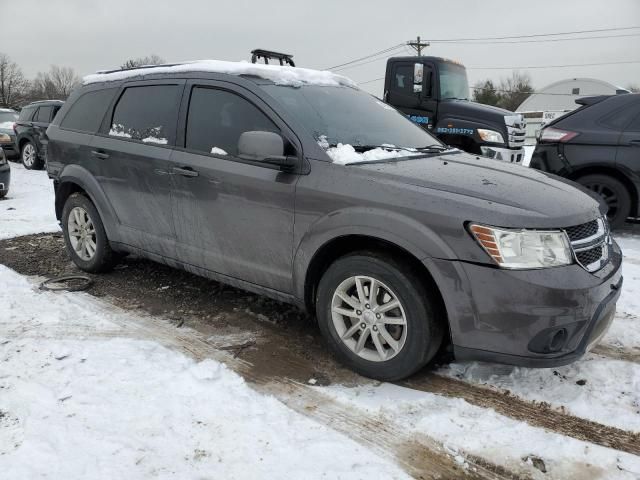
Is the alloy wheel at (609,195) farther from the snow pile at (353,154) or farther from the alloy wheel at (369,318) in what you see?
the alloy wheel at (369,318)

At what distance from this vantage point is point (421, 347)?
2.73 m

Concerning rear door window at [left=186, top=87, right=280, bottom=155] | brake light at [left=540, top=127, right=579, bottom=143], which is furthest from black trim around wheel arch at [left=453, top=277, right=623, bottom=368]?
brake light at [left=540, top=127, right=579, bottom=143]

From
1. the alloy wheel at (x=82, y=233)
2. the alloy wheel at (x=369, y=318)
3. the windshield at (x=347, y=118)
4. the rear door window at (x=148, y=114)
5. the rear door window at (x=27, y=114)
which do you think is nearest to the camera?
the alloy wheel at (x=369, y=318)

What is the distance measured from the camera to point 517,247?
2.48 metres

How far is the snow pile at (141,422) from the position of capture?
87.8 inches

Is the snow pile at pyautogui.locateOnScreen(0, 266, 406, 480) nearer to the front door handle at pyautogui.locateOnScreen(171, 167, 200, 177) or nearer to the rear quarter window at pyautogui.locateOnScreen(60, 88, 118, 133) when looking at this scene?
the front door handle at pyautogui.locateOnScreen(171, 167, 200, 177)

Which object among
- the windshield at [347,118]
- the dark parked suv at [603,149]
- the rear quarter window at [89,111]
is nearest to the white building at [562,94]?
the dark parked suv at [603,149]

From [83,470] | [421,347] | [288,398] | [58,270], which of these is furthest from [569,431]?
[58,270]

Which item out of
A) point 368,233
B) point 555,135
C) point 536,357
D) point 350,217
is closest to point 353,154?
point 350,217

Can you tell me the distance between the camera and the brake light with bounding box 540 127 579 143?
21.2 ft

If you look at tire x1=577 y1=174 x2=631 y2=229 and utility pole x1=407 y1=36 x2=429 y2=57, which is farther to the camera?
utility pole x1=407 y1=36 x2=429 y2=57

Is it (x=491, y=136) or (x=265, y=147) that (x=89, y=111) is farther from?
(x=491, y=136)

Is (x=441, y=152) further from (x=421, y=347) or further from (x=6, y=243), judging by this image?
(x=6, y=243)

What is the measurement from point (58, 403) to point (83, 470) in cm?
62
